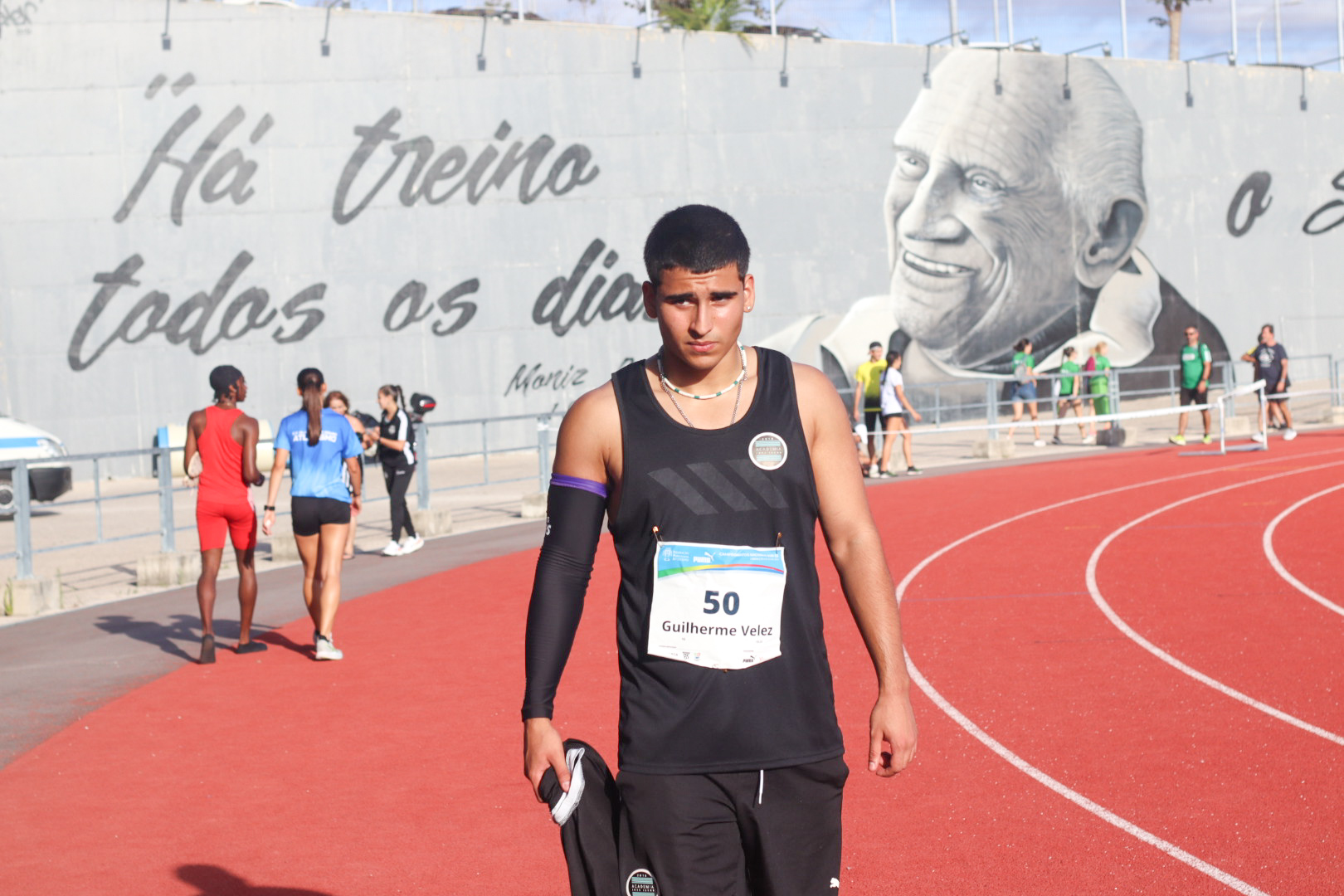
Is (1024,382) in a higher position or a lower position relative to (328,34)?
lower

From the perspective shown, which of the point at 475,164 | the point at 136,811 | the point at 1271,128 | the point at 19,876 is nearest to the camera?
the point at 19,876

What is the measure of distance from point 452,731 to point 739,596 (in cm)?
505

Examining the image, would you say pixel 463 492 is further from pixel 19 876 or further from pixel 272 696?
pixel 19 876

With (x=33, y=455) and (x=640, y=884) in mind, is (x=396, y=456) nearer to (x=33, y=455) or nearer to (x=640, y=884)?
(x=33, y=455)

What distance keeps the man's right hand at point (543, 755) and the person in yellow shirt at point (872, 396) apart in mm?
18825

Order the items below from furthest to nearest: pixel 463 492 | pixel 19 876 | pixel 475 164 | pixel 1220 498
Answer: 1. pixel 475 164
2. pixel 463 492
3. pixel 1220 498
4. pixel 19 876

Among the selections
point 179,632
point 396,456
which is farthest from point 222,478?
point 396,456

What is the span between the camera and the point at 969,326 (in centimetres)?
3294

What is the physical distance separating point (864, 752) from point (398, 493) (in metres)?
9.15

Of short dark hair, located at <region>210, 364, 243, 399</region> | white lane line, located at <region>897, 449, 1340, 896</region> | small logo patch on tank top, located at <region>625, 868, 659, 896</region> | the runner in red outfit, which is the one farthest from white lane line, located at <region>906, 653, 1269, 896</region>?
short dark hair, located at <region>210, 364, 243, 399</region>

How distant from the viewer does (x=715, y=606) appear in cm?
288

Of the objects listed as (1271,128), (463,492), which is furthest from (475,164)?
(1271,128)

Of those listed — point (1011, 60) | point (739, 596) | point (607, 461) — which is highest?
point (1011, 60)

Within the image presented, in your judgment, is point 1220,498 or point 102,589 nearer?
point 102,589
